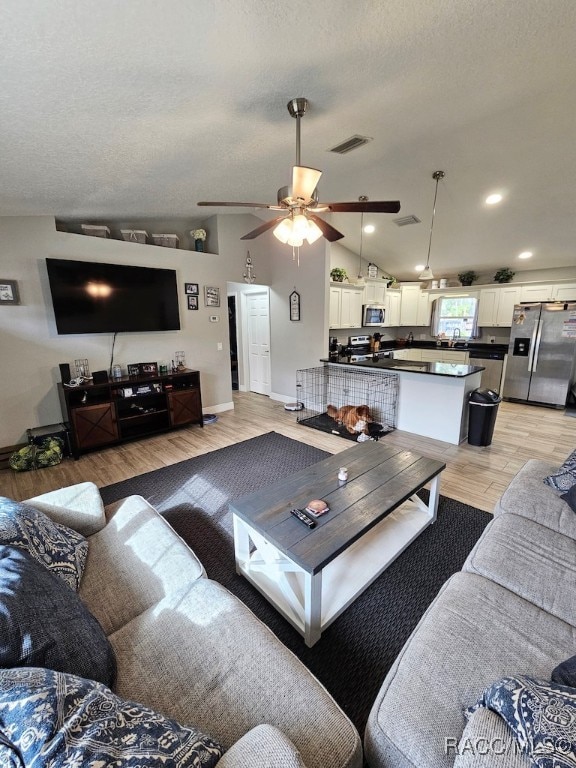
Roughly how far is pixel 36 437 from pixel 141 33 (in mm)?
3636

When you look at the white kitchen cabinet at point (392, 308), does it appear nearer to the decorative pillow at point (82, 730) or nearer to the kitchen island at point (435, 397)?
the kitchen island at point (435, 397)

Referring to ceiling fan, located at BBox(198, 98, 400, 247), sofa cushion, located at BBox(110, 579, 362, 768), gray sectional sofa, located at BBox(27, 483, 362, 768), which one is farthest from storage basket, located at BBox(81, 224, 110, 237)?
sofa cushion, located at BBox(110, 579, 362, 768)

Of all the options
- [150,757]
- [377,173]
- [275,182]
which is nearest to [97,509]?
[150,757]

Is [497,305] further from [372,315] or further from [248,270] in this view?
[248,270]

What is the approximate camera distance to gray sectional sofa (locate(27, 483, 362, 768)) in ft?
2.80

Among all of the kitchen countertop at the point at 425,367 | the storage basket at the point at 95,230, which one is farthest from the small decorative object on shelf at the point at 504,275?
the storage basket at the point at 95,230

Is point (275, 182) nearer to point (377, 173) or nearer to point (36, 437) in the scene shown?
point (377, 173)

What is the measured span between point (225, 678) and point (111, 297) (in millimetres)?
4103

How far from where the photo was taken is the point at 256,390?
671 cm

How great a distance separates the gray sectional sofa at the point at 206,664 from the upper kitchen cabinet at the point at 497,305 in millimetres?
6622

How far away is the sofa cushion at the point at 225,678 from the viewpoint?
883mm

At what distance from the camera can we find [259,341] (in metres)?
6.42

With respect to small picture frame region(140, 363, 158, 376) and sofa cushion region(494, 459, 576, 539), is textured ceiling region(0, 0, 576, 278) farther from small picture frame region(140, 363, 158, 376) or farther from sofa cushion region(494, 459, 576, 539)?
sofa cushion region(494, 459, 576, 539)

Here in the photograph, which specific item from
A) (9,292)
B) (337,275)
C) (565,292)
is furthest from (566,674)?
(565,292)
